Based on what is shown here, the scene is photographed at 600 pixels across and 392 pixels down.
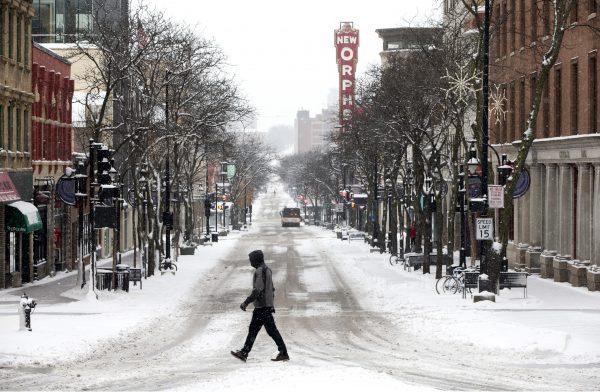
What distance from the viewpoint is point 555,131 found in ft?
144

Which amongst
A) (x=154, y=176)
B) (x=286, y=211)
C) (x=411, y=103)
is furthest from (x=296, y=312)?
(x=286, y=211)

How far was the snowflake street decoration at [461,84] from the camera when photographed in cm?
3640

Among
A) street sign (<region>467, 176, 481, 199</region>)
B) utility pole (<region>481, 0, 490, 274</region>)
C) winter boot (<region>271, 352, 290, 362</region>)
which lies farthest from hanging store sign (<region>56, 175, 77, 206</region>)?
winter boot (<region>271, 352, 290, 362</region>)

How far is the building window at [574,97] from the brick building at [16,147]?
63.4 ft

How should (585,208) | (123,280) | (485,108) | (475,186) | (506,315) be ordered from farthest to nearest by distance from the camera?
(585,208) → (475,186) → (123,280) → (485,108) → (506,315)

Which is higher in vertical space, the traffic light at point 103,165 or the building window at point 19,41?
the building window at point 19,41

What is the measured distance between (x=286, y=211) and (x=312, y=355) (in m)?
111

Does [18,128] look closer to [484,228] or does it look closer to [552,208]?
[484,228]

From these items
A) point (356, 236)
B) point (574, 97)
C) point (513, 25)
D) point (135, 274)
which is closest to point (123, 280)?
point (135, 274)

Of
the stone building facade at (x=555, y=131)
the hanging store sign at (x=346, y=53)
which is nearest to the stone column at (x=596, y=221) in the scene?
the stone building facade at (x=555, y=131)

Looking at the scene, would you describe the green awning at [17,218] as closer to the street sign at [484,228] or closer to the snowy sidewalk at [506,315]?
the snowy sidewalk at [506,315]

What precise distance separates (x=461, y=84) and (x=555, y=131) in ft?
29.6

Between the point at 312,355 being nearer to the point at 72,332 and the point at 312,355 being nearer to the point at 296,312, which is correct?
the point at 72,332

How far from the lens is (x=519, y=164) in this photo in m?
32.0
